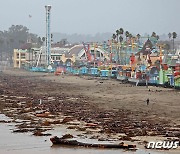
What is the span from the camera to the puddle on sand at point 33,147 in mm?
17141

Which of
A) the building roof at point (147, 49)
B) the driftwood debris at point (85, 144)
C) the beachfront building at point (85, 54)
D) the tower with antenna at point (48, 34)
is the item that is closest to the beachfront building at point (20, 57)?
the beachfront building at point (85, 54)

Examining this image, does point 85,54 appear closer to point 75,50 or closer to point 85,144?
point 75,50

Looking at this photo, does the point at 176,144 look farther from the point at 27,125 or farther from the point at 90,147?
the point at 27,125

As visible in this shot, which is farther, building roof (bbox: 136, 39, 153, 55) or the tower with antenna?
the tower with antenna

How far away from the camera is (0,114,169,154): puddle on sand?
17.1 metres

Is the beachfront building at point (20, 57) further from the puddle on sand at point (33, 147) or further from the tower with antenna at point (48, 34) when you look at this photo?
the puddle on sand at point (33, 147)

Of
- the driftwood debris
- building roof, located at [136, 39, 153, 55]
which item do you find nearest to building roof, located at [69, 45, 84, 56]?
building roof, located at [136, 39, 153, 55]

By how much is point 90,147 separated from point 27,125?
6.98m

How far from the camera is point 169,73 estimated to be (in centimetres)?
5653

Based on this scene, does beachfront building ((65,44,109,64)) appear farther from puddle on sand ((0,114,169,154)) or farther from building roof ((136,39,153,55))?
puddle on sand ((0,114,169,154))

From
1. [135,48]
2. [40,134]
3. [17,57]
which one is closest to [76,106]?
[40,134]

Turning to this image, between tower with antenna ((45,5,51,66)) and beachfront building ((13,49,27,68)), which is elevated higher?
tower with antenna ((45,5,51,66))

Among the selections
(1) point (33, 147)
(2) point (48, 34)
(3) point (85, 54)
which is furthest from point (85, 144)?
(3) point (85, 54)

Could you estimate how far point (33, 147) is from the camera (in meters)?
18.1
